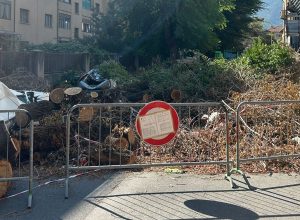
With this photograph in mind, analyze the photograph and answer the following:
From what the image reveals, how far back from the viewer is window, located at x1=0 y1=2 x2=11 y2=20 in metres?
37.5

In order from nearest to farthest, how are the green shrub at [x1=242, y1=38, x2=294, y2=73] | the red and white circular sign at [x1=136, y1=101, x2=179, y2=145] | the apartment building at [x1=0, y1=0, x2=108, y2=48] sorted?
the red and white circular sign at [x1=136, y1=101, x2=179, y2=145] → the green shrub at [x1=242, y1=38, x2=294, y2=73] → the apartment building at [x1=0, y1=0, x2=108, y2=48]

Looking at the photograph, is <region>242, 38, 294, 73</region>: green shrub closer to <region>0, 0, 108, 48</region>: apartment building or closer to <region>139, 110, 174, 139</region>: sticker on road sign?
<region>139, 110, 174, 139</region>: sticker on road sign

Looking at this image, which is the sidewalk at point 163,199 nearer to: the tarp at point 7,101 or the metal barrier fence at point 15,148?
the metal barrier fence at point 15,148

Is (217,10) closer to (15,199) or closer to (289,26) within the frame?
(289,26)

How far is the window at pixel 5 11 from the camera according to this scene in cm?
3753

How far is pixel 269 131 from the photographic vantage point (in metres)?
7.88

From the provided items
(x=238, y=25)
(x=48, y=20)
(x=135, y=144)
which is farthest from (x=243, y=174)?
(x=48, y=20)

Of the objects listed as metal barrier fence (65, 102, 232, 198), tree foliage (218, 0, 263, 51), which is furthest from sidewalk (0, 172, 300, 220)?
tree foliage (218, 0, 263, 51)

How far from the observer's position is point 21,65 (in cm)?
2322

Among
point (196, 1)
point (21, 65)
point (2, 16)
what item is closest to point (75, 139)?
point (21, 65)

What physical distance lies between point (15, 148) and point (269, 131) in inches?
172

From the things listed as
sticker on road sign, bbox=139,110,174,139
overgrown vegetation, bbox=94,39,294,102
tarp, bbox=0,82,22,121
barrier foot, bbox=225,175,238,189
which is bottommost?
barrier foot, bbox=225,175,238,189

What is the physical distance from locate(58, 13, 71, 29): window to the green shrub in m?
35.8

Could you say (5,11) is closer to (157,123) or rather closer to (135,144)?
(135,144)
